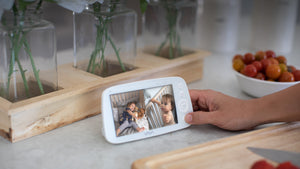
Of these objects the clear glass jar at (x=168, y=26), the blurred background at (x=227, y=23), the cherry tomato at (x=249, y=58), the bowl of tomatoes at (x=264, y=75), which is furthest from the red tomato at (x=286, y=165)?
the blurred background at (x=227, y=23)

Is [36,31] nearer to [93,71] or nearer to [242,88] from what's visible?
[93,71]

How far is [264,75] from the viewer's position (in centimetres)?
102

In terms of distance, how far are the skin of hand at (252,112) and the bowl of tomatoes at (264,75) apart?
0.63 ft

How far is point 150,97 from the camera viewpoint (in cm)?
79

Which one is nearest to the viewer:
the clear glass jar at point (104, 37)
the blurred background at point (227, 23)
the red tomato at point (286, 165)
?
the red tomato at point (286, 165)

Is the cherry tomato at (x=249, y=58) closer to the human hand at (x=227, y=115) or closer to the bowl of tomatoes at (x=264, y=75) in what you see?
the bowl of tomatoes at (x=264, y=75)

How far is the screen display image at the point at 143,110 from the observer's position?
2.48 ft

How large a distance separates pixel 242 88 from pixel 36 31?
62 cm

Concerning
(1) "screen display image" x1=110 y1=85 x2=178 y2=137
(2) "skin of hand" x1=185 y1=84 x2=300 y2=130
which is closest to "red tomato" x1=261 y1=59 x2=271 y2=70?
(2) "skin of hand" x1=185 y1=84 x2=300 y2=130

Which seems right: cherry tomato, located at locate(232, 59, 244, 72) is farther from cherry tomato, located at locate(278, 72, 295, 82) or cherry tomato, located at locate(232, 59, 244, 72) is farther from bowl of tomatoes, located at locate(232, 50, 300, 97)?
cherry tomato, located at locate(278, 72, 295, 82)

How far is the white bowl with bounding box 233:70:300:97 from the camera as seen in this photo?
0.98 m

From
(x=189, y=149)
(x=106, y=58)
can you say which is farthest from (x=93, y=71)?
(x=189, y=149)

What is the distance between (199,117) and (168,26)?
1.54ft

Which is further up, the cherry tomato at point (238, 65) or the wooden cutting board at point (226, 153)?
the cherry tomato at point (238, 65)
